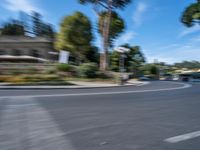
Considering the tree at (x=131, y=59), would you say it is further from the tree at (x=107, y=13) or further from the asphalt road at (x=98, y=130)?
the asphalt road at (x=98, y=130)

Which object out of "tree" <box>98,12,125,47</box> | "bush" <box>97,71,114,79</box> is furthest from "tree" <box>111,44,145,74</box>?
"bush" <box>97,71,114,79</box>

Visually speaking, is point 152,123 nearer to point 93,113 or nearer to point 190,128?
point 190,128

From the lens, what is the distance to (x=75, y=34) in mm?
51781

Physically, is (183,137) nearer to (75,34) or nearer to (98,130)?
(98,130)

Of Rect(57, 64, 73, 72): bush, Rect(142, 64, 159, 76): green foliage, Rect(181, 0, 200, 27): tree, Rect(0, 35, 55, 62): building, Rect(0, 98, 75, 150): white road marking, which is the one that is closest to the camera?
Rect(0, 98, 75, 150): white road marking

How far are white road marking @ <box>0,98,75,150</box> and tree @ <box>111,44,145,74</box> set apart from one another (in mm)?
46998

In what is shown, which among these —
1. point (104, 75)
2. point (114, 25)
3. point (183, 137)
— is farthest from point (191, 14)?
point (183, 137)

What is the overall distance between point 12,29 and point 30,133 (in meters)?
86.4

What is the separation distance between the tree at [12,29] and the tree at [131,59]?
3590 cm

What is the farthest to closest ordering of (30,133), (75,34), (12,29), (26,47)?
1. (12,29)
2. (26,47)
3. (75,34)
4. (30,133)

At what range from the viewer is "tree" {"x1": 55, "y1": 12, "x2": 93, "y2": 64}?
2032 inches

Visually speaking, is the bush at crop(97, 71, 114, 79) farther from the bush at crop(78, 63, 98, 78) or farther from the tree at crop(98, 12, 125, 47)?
the tree at crop(98, 12, 125, 47)

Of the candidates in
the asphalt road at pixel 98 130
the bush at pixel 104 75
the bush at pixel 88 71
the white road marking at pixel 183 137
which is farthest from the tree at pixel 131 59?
the white road marking at pixel 183 137

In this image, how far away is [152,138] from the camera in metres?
5.41
